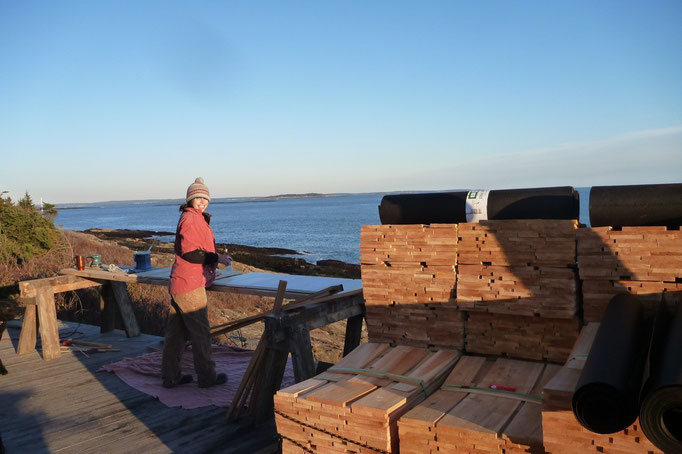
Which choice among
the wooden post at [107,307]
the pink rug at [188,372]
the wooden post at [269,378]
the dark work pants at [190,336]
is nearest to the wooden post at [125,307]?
the wooden post at [107,307]

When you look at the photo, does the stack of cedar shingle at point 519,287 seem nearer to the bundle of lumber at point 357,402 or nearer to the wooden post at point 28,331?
the bundle of lumber at point 357,402

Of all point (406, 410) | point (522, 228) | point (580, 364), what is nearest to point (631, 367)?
point (580, 364)

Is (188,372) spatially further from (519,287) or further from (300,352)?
(519,287)

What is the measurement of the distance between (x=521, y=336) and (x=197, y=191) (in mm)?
3992

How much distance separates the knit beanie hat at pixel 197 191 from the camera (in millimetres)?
6516

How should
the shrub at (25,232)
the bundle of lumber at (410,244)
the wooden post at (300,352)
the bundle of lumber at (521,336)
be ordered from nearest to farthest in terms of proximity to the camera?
1. the bundle of lumber at (521,336)
2. the bundle of lumber at (410,244)
3. the wooden post at (300,352)
4. the shrub at (25,232)

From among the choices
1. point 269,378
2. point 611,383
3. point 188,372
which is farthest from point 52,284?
point 611,383

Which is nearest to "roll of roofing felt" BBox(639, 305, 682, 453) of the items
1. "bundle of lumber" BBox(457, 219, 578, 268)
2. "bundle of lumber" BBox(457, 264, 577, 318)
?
"bundle of lumber" BBox(457, 264, 577, 318)

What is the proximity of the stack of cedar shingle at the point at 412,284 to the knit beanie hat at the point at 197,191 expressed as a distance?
2280mm

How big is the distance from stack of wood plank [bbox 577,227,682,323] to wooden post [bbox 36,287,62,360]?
780 centimetres

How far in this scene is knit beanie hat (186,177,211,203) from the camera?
6.52m

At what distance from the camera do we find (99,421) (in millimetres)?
6000

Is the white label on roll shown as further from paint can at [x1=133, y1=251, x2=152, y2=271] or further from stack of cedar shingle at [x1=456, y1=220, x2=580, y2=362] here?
paint can at [x1=133, y1=251, x2=152, y2=271]

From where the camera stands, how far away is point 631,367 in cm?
288
